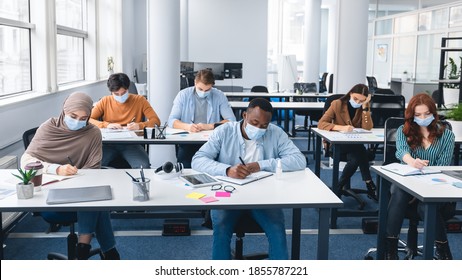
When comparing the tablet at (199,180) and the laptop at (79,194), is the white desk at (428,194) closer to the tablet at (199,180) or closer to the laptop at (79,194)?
the tablet at (199,180)

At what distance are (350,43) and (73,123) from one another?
4.72 meters

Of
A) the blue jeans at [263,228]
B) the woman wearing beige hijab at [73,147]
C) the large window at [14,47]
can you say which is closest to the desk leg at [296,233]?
the blue jeans at [263,228]

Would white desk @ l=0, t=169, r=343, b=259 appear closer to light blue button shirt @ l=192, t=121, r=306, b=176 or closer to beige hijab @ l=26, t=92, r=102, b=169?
light blue button shirt @ l=192, t=121, r=306, b=176

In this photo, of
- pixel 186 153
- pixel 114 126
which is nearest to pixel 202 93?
pixel 186 153

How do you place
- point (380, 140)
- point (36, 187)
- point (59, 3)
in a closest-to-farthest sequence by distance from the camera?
point (36, 187) → point (380, 140) → point (59, 3)

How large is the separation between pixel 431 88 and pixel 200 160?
904 cm

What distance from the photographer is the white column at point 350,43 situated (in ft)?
22.8

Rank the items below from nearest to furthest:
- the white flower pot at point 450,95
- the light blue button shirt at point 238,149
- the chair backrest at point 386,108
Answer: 1. the light blue button shirt at point 238,149
2. the chair backrest at point 386,108
3. the white flower pot at point 450,95

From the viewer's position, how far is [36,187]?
8.93 feet

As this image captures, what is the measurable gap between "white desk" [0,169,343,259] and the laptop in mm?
38

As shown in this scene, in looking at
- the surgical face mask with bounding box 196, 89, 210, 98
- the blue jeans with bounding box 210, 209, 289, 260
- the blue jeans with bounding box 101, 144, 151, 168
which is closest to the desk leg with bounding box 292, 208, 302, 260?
the blue jeans with bounding box 210, 209, 289, 260

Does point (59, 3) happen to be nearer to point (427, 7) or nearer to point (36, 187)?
point (36, 187)

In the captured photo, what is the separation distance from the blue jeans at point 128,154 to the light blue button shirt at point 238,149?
1309 mm
